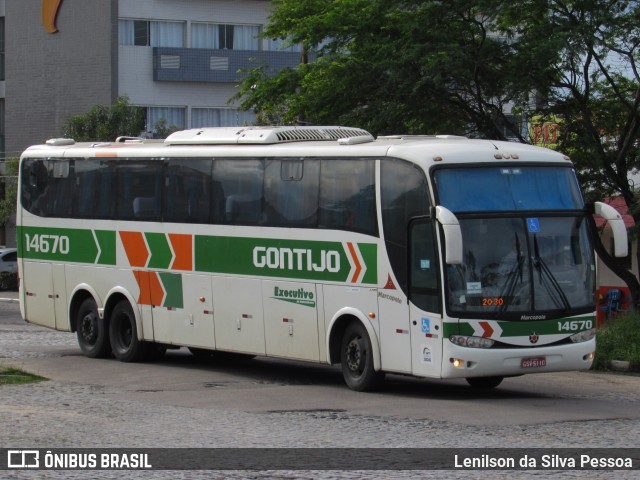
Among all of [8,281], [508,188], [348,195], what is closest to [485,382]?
[508,188]

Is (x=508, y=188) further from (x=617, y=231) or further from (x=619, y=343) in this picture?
(x=619, y=343)

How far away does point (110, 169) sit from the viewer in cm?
2156

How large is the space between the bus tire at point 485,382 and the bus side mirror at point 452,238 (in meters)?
2.98

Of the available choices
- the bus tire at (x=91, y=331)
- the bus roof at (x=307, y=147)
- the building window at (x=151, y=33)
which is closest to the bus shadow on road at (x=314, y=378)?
the bus tire at (x=91, y=331)

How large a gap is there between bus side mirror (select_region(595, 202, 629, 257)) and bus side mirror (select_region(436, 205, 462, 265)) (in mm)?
2156

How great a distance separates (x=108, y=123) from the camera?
48.0 metres

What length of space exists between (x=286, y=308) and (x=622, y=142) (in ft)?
37.1

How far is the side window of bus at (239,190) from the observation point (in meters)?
18.8

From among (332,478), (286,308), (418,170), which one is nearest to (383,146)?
(418,170)

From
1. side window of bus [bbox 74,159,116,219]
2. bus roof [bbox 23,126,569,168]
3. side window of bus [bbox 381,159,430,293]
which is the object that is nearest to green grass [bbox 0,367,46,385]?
side window of bus [bbox 74,159,116,219]

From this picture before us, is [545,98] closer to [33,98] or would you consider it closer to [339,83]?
[339,83]

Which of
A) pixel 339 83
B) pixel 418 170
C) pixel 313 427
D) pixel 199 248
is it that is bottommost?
pixel 313 427

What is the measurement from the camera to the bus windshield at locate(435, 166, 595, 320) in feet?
51.5

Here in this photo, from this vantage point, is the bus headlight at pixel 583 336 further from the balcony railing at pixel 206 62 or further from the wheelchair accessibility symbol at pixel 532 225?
the balcony railing at pixel 206 62
